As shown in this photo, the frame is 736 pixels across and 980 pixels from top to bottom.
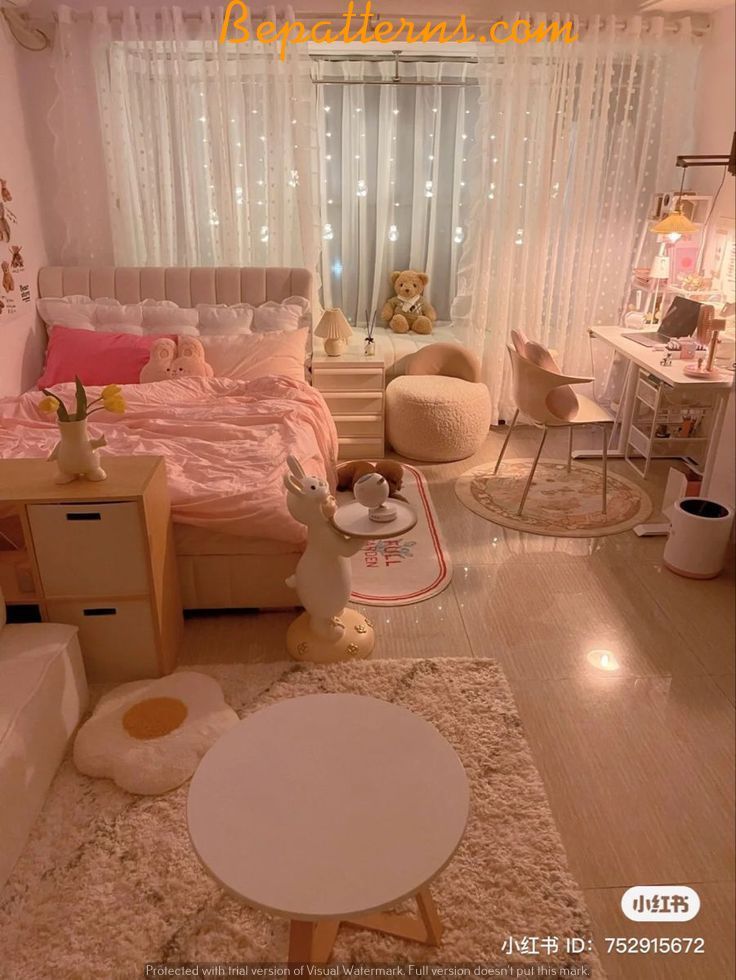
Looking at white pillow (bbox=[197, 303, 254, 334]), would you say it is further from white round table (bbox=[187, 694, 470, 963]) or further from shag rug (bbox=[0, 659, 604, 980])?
white round table (bbox=[187, 694, 470, 963])

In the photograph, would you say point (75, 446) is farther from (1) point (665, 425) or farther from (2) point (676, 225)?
(1) point (665, 425)

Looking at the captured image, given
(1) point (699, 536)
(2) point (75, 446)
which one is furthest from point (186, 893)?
(1) point (699, 536)

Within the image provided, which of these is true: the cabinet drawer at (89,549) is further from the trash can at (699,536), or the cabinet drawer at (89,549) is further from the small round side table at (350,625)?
the trash can at (699,536)

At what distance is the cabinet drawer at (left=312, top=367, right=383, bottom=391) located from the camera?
149 inches

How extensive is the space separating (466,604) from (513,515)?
2.56 ft

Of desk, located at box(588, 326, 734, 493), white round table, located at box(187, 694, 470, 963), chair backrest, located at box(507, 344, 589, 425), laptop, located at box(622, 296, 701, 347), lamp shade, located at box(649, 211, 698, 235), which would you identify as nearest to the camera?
white round table, located at box(187, 694, 470, 963)

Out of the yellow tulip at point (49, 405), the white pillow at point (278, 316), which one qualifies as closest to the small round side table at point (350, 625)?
the yellow tulip at point (49, 405)

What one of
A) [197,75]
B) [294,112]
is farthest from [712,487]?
[197,75]

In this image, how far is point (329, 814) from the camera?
1.27 meters

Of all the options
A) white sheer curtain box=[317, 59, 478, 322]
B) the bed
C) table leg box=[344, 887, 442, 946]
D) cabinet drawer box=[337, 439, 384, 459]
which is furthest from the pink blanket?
white sheer curtain box=[317, 59, 478, 322]

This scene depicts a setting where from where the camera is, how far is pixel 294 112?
3.70 m

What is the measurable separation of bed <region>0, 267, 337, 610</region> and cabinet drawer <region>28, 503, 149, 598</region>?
1.02ft

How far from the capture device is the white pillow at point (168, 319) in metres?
3.61

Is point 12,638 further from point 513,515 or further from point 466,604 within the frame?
point 513,515
